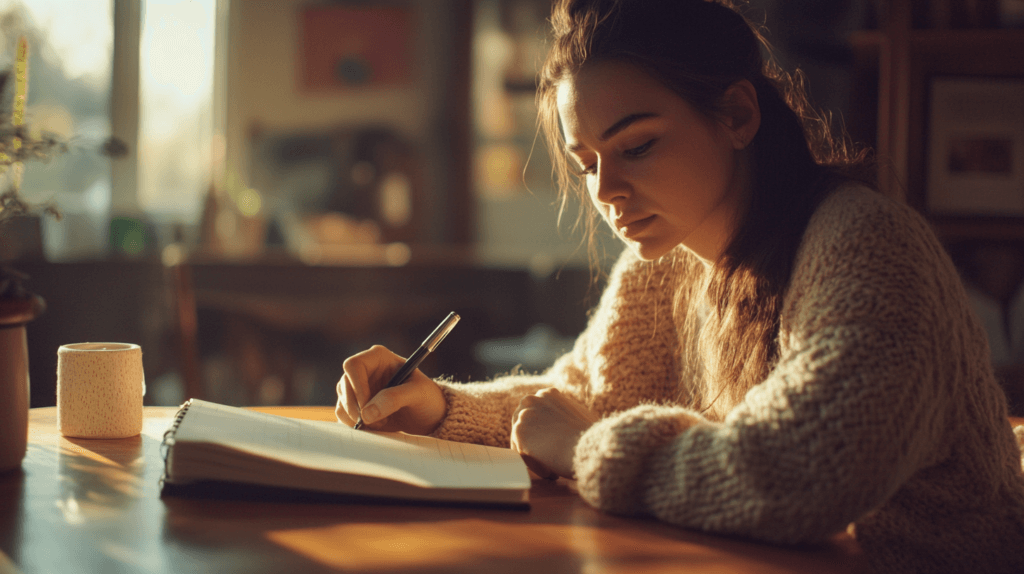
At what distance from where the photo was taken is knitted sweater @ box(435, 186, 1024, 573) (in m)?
0.60

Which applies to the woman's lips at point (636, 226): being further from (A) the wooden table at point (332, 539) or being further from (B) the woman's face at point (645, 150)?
(A) the wooden table at point (332, 539)

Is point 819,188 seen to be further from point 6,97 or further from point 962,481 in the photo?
point 6,97

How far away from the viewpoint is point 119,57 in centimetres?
351

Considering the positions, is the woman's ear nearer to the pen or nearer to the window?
the pen

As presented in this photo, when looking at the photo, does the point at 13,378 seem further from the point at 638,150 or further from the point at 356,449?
the point at 638,150

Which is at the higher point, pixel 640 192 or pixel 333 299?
pixel 640 192

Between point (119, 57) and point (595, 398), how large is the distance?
3.27 m

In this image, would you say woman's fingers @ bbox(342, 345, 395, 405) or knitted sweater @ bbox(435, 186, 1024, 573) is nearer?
knitted sweater @ bbox(435, 186, 1024, 573)

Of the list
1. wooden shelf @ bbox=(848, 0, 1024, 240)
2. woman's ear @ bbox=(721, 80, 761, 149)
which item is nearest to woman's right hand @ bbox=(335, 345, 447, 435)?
woman's ear @ bbox=(721, 80, 761, 149)

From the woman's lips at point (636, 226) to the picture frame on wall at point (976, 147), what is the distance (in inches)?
57.3

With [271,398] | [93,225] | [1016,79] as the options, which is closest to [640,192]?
[1016,79]

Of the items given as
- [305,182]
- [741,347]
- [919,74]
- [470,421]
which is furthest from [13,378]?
[305,182]

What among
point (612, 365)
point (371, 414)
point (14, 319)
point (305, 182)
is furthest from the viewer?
point (305, 182)

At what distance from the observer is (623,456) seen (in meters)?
0.67
